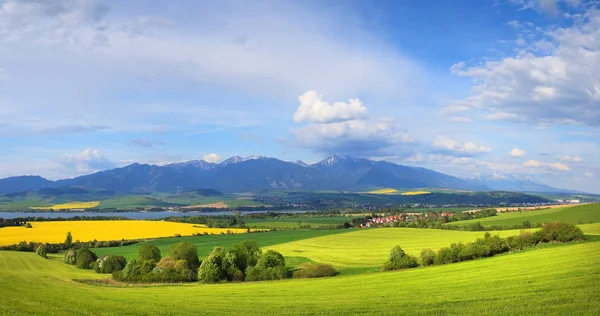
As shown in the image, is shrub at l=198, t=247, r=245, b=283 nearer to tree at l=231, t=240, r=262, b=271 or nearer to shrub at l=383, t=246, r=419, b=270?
tree at l=231, t=240, r=262, b=271

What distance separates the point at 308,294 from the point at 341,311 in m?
11.2

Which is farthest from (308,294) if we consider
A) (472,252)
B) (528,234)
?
(528,234)

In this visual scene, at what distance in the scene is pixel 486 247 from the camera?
58031 mm

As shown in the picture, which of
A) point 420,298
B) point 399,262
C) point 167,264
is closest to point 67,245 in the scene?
point 167,264

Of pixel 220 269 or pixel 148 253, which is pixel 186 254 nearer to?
pixel 148 253

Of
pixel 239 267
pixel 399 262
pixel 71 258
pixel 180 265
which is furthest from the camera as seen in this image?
pixel 71 258

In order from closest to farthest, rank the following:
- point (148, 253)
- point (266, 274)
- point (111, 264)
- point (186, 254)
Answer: point (266, 274)
point (186, 254)
point (111, 264)
point (148, 253)

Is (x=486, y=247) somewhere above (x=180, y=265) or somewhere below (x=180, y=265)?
above

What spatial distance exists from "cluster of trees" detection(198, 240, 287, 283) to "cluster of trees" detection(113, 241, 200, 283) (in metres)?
3.40

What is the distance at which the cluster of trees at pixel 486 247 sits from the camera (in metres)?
58.4

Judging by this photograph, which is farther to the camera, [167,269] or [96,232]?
[96,232]

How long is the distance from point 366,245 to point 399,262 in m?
35.5

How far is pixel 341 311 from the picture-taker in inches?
1035

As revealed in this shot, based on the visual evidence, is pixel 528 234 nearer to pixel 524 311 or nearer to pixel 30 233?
pixel 524 311
